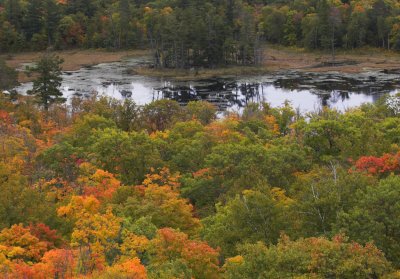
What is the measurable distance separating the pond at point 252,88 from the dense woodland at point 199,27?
12136 millimetres

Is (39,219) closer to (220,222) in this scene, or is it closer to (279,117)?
(220,222)

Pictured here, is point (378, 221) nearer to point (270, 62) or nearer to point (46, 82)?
point (46, 82)

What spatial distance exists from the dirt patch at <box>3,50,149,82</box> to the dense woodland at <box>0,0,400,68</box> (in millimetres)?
3611

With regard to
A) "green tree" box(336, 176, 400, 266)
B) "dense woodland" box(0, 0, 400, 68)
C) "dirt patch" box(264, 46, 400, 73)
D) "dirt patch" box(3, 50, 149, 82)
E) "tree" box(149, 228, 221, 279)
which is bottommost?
"tree" box(149, 228, 221, 279)

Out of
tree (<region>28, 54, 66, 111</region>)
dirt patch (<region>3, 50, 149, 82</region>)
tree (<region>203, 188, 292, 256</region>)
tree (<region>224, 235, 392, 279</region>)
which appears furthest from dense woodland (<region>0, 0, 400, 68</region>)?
tree (<region>224, 235, 392, 279</region>)

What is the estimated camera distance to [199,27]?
361 ft

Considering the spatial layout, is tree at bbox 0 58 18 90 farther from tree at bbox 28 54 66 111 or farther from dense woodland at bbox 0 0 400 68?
dense woodland at bbox 0 0 400 68

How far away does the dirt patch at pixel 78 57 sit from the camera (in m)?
117

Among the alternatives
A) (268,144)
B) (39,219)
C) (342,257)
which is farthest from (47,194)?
(342,257)

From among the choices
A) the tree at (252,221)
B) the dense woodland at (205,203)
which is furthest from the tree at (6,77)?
the tree at (252,221)

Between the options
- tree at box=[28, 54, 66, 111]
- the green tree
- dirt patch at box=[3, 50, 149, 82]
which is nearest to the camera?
the green tree

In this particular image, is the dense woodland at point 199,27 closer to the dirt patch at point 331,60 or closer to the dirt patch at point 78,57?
the dirt patch at point 331,60

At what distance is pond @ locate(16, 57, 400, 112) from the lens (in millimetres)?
79062

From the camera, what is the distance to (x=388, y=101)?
6031cm
